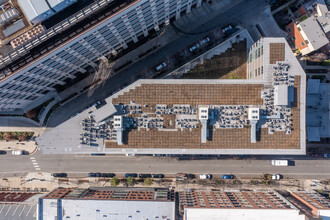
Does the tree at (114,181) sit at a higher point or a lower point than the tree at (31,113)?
lower

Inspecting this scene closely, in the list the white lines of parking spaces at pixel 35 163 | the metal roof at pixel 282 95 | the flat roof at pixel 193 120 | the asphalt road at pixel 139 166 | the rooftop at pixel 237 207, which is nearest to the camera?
the metal roof at pixel 282 95

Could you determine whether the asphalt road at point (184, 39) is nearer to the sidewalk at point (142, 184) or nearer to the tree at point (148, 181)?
the sidewalk at point (142, 184)

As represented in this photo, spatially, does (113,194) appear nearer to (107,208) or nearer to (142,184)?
(107,208)

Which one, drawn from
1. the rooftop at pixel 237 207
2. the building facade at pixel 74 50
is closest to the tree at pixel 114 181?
the rooftop at pixel 237 207

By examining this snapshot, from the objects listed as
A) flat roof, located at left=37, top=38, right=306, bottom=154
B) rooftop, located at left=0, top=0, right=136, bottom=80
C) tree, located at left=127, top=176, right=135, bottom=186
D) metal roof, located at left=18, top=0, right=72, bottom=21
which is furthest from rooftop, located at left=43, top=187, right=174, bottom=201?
metal roof, located at left=18, top=0, right=72, bottom=21

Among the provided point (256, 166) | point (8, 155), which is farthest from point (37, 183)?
point (256, 166)

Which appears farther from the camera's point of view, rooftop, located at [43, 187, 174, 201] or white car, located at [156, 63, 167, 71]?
white car, located at [156, 63, 167, 71]

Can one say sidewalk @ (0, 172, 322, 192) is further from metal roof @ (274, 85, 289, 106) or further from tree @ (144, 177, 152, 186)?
metal roof @ (274, 85, 289, 106)

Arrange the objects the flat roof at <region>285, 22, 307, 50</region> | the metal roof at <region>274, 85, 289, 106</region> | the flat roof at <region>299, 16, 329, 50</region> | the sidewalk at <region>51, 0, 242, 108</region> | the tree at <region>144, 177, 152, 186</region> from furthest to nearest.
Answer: the sidewalk at <region>51, 0, 242, 108</region>, the tree at <region>144, 177, 152, 186</region>, the flat roof at <region>285, 22, 307, 50</region>, the flat roof at <region>299, 16, 329, 50</region>, the metal roof at <region>274, 85, 289, 106</region>

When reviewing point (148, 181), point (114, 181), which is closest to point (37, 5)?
point (114, 181)
